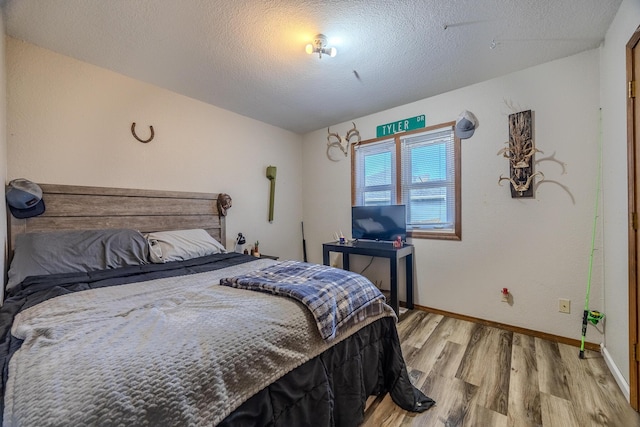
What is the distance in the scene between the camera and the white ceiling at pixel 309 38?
5.37 feet

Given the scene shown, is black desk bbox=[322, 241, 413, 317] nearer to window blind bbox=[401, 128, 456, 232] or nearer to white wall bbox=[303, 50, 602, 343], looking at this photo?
white wall bbox=[303, 50, 602, 343]

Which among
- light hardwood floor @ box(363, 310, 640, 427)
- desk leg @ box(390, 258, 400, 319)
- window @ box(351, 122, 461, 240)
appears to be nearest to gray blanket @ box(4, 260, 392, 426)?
light hardwood floor @ box(363, 310, 640, 427)

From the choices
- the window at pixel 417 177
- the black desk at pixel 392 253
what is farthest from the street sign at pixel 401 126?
the black desk at pixel 392 253

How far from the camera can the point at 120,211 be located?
2340mm

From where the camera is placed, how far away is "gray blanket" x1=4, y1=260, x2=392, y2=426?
0.61 m

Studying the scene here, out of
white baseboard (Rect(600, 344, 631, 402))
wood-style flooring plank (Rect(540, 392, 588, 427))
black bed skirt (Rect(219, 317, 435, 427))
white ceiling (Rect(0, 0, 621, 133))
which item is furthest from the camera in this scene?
white ceiling (Rect(0, 0, 621, 133))

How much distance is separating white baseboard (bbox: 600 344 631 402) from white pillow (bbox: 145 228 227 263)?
3021mm

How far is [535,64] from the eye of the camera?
227 cm

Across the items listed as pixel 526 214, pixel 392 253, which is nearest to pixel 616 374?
pixel 526 214

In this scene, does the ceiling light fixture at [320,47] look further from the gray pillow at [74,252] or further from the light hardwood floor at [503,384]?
the light hardwood floor at [503,384]

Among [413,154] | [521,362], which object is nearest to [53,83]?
[413,154]

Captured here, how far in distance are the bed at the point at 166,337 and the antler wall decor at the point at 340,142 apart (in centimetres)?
221

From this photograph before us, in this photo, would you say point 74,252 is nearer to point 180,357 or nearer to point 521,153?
point 180,357

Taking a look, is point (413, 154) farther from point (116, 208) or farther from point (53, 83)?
point (53, 83)
